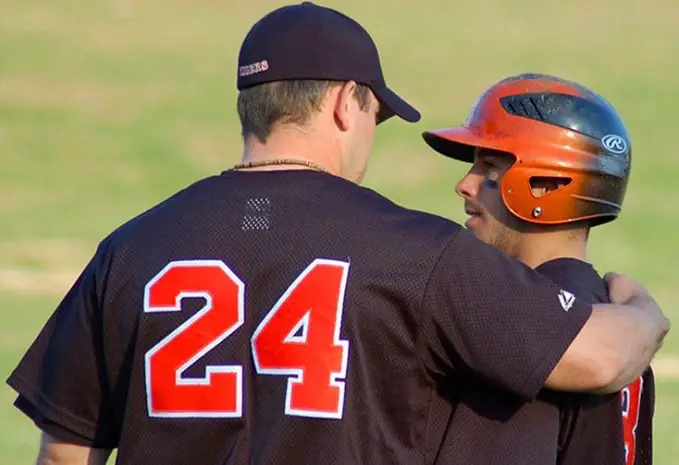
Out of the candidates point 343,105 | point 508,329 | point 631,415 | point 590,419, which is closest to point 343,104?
point 343,105

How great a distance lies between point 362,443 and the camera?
11.7 ft

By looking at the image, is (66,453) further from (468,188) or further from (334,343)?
(468,188)

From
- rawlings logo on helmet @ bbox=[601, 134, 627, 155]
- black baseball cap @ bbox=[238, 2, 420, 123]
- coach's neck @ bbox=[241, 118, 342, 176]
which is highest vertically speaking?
black baseball cap @ bbox=[238, 2, 420, 123]

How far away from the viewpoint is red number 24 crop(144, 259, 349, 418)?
3.53m

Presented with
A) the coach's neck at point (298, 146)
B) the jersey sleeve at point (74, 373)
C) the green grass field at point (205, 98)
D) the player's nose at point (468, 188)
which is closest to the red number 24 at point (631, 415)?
the player's nose at point (468, 188)

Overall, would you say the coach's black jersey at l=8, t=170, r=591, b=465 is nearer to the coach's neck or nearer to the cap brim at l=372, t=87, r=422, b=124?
the coach's neck

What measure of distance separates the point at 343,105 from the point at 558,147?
715 millimetres

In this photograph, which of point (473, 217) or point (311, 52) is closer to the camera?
point (311, 52)

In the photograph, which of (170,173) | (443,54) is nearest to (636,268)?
(170,173)

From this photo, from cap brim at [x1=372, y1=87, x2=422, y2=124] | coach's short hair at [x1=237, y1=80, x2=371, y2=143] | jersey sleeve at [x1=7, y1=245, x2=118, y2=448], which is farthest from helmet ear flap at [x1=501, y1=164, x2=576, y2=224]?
jersey sleeve at [x1=7, y1=245, x2=118, y2=448]

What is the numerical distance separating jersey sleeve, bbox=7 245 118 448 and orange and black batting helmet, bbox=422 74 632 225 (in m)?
1.17

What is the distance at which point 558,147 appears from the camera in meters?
4.18

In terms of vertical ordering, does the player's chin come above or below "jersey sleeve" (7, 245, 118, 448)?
above

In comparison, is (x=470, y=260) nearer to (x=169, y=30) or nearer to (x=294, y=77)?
(x=294, y=77)
